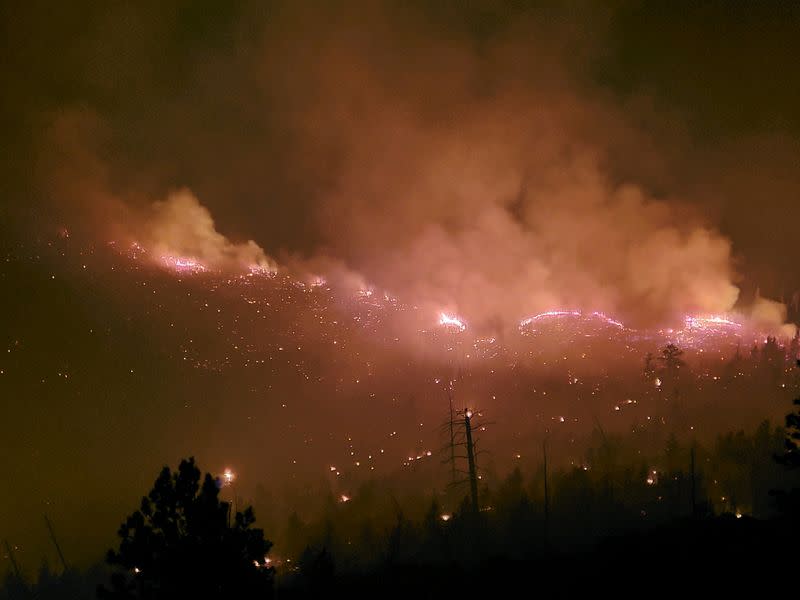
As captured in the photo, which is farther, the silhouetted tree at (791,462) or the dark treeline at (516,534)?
the silhouetted tree at (791,462)

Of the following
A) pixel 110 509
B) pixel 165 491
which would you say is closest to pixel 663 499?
pixel 165 491

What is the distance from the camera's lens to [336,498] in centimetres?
13788

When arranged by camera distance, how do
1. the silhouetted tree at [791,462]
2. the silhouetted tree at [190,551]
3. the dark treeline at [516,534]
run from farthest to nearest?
1. the silhouetted tree at [791,462]
2. the dark treeline at [516,534]
3. the silhouetted tree at [190,551]

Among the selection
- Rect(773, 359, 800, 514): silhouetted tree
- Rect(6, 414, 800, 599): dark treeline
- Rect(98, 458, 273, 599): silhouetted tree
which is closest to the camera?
Rect(98, 458, 273, 599): silhouetted tree

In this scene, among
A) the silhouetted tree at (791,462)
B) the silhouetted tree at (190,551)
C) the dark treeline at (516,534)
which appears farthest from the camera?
the silhouetted tree at (791,462)

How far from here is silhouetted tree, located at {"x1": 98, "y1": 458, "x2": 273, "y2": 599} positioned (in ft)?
71.4

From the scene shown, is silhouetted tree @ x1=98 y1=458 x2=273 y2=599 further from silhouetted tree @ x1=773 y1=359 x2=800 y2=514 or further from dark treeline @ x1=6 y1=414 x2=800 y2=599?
silhouetted tree @ x1=773 y1=359 x2=800 y2=514

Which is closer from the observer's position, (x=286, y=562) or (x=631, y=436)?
(x=286, y=562)

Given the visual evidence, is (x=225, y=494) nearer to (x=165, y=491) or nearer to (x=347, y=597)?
(x=347, y=597)

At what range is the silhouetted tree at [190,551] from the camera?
2175cm

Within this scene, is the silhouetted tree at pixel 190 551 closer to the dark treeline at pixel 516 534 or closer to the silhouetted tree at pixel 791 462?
the dark treeline at pixel 516 534

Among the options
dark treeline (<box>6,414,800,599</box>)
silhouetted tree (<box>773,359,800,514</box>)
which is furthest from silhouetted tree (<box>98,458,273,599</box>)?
silhouetted tree (<box>773,359,800,514</box>)

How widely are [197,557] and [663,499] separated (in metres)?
83.2

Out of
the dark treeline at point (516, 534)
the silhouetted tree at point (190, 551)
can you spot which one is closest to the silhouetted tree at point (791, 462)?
the dark treeline at point (516, 534)
